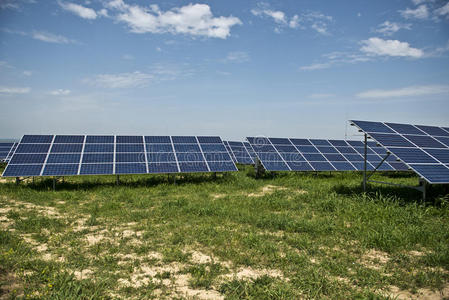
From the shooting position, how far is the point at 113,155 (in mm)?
16812

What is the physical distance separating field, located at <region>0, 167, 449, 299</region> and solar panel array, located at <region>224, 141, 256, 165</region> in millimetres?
13855

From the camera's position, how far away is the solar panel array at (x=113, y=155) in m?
15.1

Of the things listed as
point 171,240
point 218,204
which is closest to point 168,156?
point 218,204

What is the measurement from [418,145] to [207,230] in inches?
436

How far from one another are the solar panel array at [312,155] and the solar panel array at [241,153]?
9.12 ft

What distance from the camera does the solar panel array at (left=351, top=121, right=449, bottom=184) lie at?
37.1ft

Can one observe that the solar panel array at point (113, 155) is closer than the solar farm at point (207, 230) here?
No

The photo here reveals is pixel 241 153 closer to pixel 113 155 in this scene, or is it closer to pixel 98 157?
pixel 113 155

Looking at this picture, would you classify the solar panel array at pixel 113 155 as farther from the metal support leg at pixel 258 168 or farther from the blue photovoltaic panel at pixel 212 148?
the metal support leg at pixel 258 168

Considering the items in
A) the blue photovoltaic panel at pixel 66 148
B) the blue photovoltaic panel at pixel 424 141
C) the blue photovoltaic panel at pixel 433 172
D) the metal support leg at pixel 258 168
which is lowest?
the metal support leg at pixel 258 168

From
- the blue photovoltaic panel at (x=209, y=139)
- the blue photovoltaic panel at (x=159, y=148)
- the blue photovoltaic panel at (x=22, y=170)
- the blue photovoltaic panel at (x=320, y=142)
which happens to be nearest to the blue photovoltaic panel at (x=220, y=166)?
the blue photovoltaic panel at (x=209, y=139)

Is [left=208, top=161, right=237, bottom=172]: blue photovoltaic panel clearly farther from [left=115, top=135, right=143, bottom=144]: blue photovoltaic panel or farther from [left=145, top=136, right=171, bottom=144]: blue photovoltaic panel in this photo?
[left=115, top=135, right=143, bottom=144]: blue photovoltaic panel

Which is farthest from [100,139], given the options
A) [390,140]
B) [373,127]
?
[390,140]

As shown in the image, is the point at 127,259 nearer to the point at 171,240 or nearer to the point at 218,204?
the point at 171,240
